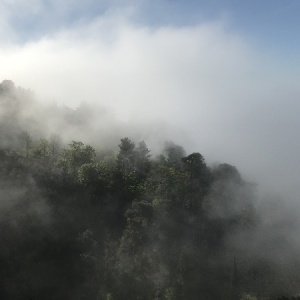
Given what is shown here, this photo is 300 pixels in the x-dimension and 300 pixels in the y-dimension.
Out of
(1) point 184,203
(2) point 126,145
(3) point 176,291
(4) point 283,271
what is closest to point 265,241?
(4) point 283,271

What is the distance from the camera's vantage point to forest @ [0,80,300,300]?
274ft

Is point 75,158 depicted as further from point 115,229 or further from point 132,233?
point 132,233

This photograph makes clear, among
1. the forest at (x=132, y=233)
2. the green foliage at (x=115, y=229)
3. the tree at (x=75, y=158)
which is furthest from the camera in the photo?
the tree at (x=75, y=158)

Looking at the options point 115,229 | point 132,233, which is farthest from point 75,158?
point 132,233

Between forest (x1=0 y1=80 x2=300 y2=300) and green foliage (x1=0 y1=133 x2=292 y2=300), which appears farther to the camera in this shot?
forest (x1=0 y1=80 x2=300 y2=300)

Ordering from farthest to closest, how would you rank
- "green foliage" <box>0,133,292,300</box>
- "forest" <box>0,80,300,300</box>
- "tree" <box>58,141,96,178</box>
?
1. "tree" <box>58,141,96,178</box>
2. "forest" <box>0,80,300,300</box>
3. "green foliage" <box>0,133,292,300</box>

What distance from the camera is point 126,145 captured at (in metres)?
124

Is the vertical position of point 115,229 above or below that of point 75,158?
below

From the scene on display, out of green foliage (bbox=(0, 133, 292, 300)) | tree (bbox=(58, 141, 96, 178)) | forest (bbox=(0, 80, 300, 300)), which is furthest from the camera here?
tree (bbox=(58, 141, 96, 178))

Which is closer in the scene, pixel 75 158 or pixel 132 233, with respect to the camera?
pixel 132 233

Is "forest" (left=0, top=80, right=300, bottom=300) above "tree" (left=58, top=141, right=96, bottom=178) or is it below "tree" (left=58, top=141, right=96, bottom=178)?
below

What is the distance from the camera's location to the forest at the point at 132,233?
8362 cm

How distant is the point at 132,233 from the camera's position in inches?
3644

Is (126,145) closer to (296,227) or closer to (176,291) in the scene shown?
(176,291)
